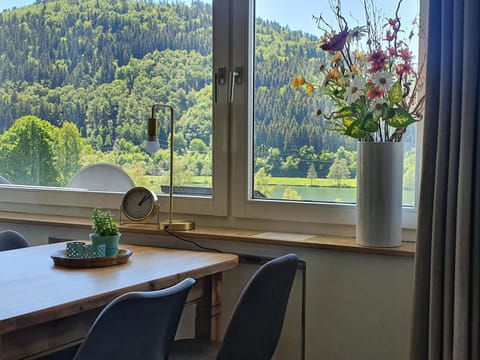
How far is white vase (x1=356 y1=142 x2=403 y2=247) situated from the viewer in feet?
6.59

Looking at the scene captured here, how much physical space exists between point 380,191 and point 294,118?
55cm

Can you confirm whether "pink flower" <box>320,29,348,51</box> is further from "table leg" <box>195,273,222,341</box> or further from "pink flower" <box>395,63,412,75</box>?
"table leg" <box>195,273,222,341</box>

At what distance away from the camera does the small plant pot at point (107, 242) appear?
2.05m

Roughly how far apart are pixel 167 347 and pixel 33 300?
15.1 inches

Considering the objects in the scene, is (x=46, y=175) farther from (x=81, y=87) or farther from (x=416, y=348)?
(x=416, y=348)

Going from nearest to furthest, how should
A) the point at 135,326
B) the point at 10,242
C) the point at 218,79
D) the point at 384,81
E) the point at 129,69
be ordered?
the point at 135,326
the point at 384,81
the point at 10,242
the point at 218,79
the point at 129,69

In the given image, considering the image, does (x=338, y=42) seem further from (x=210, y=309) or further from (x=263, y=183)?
(x=210, y=309)

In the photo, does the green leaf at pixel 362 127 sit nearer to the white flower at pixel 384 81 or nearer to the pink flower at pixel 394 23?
the white flower at pixel 384 81

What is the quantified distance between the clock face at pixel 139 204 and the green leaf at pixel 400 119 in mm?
1051

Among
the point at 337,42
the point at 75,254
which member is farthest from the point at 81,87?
the point at 337,42

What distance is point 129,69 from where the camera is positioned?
2836 mm

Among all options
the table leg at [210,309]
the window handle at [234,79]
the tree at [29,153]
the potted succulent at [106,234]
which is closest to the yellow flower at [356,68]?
the window handle at [234,79]

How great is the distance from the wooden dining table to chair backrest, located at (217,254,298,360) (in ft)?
0.95

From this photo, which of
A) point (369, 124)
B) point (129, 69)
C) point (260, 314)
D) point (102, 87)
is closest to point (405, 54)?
point (369, 124)
